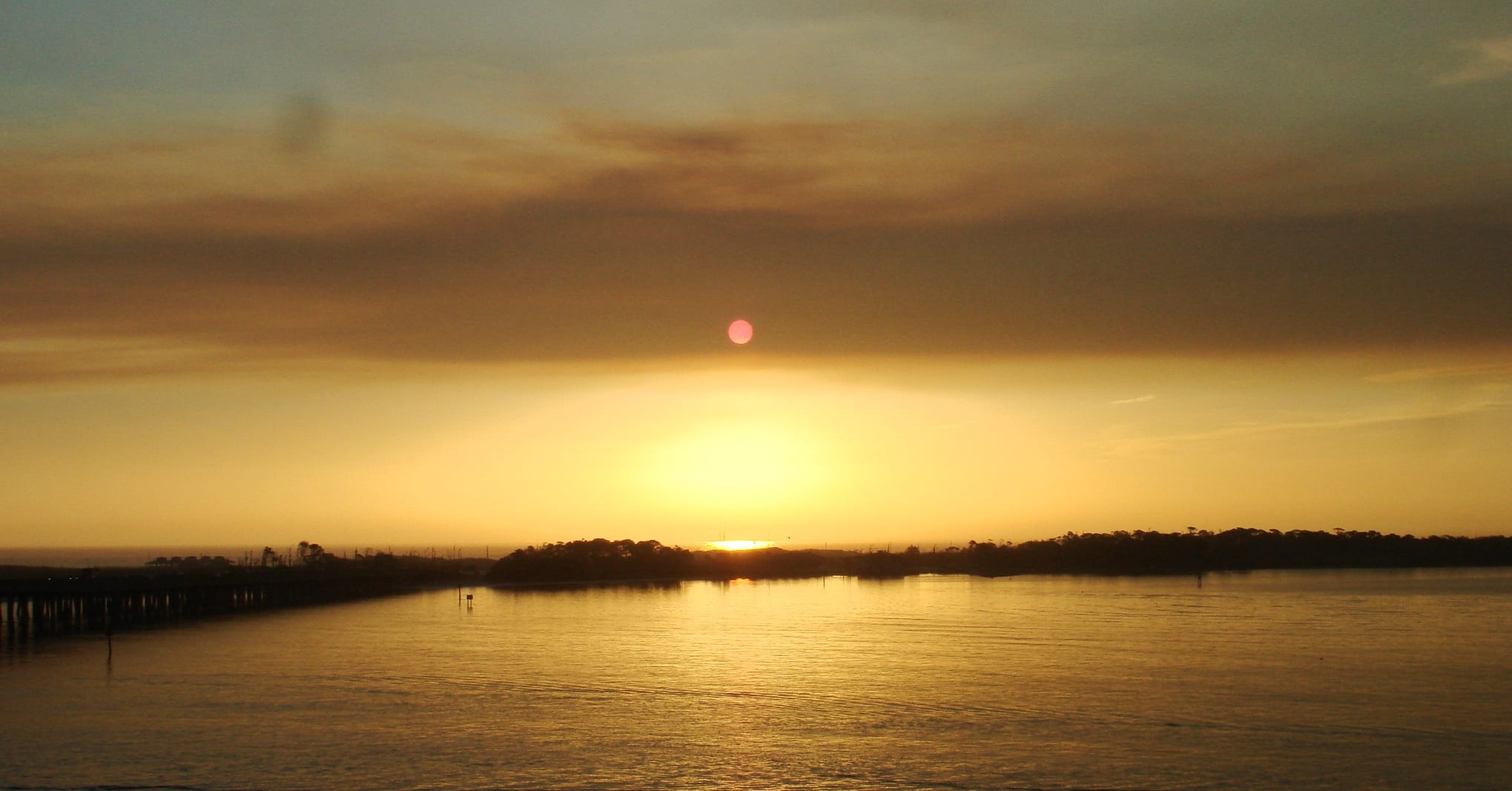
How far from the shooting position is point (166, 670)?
67.5 metres

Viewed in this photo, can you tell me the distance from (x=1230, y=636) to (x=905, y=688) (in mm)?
42767

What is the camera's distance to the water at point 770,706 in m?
41.1

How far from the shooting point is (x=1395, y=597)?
145 metres

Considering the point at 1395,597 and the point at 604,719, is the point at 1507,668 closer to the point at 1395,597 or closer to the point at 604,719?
the point at 604,719

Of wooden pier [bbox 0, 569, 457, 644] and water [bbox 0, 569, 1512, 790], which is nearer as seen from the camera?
water [bbox 0, 569, 1512, 790]

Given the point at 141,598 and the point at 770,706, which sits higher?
the point at 141,598

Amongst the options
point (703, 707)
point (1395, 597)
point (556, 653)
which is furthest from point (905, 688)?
point (1395, 597)

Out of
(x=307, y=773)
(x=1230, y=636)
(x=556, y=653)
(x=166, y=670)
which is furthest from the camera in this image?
(x=1230, y=636)

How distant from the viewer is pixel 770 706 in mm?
55438

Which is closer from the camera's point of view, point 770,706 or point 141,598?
point 770,706

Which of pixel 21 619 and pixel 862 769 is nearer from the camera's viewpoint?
pixel 862 769

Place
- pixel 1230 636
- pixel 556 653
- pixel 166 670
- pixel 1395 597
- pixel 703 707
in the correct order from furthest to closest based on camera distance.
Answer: pixel 1395 597 → pixel 1230 636 → pixel 556 653 → pixel 166 670 → pixel 703 707

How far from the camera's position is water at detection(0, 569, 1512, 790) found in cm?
4109

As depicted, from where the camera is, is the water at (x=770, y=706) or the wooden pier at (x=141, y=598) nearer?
the water at (x=770, y=706)
